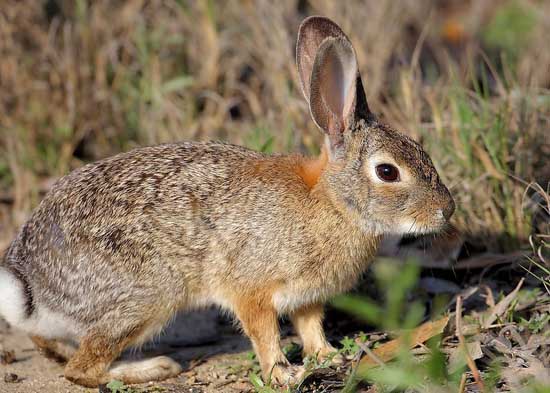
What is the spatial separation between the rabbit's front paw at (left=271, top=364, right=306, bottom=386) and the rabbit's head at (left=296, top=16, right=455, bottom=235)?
0.79m

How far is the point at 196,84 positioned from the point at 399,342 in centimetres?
A: 318

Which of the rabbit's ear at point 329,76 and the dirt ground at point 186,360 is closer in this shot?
the rabbit's ear at point 329,76

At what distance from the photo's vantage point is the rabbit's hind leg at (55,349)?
470cm

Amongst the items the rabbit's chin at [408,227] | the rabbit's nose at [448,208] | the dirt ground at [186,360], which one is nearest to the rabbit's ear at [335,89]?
the rabbit's chin at [408,227]

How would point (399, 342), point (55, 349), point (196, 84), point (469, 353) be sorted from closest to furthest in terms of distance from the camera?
point (469, 353) < point (399, 342) < point (55, 349) < point (196, 84)

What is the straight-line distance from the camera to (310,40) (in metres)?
4.34

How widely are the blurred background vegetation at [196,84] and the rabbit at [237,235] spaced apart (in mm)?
1099

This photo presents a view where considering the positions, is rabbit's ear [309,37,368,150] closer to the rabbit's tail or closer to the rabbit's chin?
the rabbit's chin

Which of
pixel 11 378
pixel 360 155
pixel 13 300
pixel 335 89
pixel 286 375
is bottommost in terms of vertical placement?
pixel 11 378

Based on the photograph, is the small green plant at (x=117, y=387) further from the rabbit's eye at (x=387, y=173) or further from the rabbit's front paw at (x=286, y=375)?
the rabbit's eye at (x=387, y=173)

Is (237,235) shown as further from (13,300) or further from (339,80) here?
(13,300)

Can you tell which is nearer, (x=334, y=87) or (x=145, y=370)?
(x=334, y=87)

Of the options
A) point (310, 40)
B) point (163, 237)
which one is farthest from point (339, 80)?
point (163, 237)

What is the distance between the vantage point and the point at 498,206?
513 centimetres
